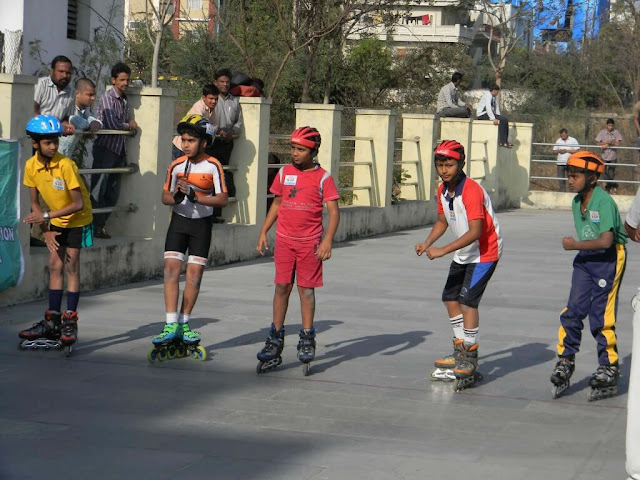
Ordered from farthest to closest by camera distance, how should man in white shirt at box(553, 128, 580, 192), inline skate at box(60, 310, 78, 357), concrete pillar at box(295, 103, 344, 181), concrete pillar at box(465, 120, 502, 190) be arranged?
man in white shirt at box(553, 128, 580, 192) → concrete pillar at box(465, 120, 502, 190) → concrete pillar at box(295, 103, 344, 181) → inline skate at box(60, 310, 78, 357)

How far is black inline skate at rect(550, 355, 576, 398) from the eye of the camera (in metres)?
7.82

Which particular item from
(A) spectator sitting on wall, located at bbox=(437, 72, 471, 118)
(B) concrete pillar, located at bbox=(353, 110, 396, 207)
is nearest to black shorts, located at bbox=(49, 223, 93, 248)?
(B) concrete pillar, located at bbox=(353, 110, 396, 207)

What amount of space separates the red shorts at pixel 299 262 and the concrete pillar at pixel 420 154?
13.5 meters

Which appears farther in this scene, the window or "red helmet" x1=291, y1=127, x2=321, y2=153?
the window

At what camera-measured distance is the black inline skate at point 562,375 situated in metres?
7.82

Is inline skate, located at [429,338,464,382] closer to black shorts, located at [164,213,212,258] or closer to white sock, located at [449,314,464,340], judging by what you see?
white sock, located at [449,314,464,340]

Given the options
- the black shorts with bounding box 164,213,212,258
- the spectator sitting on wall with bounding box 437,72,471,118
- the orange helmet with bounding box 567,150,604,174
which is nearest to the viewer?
the orange helmet with bounding box 567,150,604,174

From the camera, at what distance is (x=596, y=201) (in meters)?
7.84

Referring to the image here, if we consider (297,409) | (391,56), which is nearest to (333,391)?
→ (297,409)

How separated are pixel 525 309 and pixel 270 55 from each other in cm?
2398

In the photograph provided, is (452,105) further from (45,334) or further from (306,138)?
(45,334)

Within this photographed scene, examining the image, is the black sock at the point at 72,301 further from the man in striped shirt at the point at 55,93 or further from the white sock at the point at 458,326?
the man in striped shirt at the point at 55,93

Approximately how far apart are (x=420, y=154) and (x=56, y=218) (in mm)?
13758

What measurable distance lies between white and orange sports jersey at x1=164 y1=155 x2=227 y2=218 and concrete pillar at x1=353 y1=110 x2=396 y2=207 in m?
10.8
